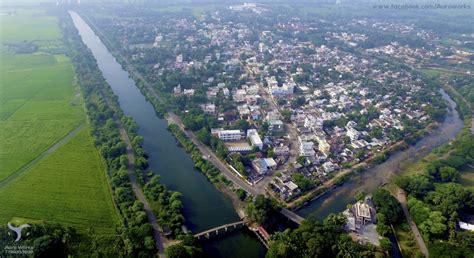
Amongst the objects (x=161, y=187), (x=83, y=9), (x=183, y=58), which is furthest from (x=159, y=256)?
(x=83, y=9)

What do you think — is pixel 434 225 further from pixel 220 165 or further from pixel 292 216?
pixel 220 165

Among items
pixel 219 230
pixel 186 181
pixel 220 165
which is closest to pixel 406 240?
pixel 219 230

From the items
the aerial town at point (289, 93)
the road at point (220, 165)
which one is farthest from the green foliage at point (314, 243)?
the road at point (220, 165)

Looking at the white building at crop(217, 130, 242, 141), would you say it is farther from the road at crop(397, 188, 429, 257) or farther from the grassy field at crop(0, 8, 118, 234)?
the road at crop(397, 188, 429, 257)

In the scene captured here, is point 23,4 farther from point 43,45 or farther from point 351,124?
point 351,124

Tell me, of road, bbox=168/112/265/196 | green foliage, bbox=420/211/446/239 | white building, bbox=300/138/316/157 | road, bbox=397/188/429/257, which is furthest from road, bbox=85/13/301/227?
green foliage, bbox=420/211/446/239

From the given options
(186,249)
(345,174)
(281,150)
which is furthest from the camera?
(281,150)
